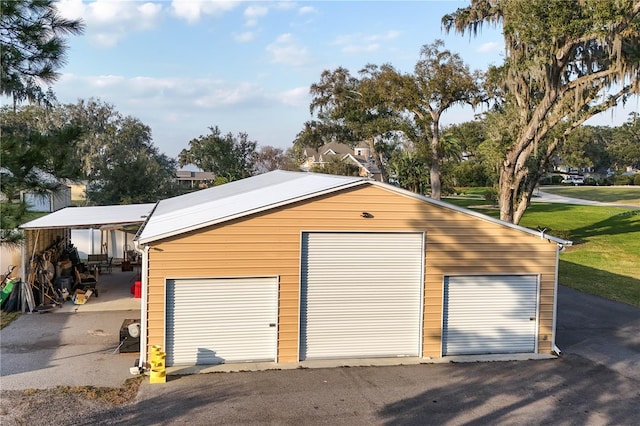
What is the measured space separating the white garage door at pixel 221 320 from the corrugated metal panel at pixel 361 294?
719 millimetres

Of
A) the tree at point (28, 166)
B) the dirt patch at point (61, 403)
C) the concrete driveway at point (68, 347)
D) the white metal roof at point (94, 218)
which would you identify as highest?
the tree at point (28, 166)

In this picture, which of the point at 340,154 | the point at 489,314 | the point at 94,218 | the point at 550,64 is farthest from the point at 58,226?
the point at 340,154

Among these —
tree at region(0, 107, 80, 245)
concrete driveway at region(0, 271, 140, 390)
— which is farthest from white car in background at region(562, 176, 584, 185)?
tree at region(0, 107, 80, 245)

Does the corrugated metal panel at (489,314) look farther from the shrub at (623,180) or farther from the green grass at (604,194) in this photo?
the shrub at (623,180)

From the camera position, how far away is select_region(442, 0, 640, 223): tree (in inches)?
763

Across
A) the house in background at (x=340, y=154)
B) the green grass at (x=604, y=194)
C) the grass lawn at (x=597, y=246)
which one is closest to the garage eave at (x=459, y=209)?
the grass lawn at (x=597, y=246)

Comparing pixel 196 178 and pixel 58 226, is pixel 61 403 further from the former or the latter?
pixel 196 178

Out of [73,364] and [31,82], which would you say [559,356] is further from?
[31,82]

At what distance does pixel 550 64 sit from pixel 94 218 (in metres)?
17.4

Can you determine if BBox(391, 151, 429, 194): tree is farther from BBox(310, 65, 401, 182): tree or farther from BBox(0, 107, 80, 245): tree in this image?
BBox(0, 107, 80, 245): tree

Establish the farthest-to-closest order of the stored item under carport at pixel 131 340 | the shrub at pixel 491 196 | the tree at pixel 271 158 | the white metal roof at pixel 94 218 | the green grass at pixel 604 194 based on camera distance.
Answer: the tree at pixel 271 158 → the green grass at pixel 604 194 → the shrub at pixel 491 196 → the white metal roof at pixel 94 218 → the stored item under carport at pixel 131 340

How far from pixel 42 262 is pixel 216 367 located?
8149 mm

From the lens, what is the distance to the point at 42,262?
15.5 metres

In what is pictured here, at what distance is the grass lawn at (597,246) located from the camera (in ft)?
63.1
